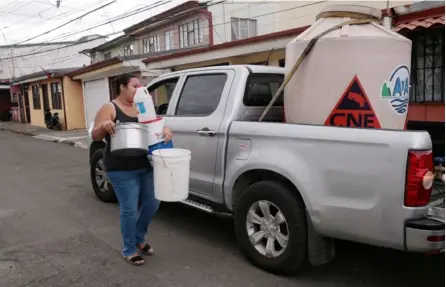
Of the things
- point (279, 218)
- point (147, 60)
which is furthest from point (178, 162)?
point (147, 60)

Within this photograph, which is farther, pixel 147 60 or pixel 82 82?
pixel 82 82

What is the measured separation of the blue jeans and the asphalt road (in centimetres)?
28

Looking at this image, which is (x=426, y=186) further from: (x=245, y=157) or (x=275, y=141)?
(x=245, y=157)

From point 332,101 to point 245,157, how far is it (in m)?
0.92

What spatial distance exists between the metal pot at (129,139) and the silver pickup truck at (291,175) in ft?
2.85

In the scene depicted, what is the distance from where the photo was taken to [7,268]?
12.6 feet

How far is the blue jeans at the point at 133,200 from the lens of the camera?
3.66 m

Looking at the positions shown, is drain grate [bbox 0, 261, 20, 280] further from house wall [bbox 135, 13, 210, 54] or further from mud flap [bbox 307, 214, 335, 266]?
house wall [bbox 135, 13, 210, 54]

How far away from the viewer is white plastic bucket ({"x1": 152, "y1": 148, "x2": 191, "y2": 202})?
11.3 feet

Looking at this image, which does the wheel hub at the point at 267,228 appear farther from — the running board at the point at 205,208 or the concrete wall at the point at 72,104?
the concrete wall at the point at 72,104

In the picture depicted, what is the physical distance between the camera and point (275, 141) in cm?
350

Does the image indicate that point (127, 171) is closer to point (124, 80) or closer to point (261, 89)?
point (124, 80)

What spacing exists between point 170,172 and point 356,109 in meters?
1.67

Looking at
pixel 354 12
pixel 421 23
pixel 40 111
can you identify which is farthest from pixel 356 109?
pixel 40 111
